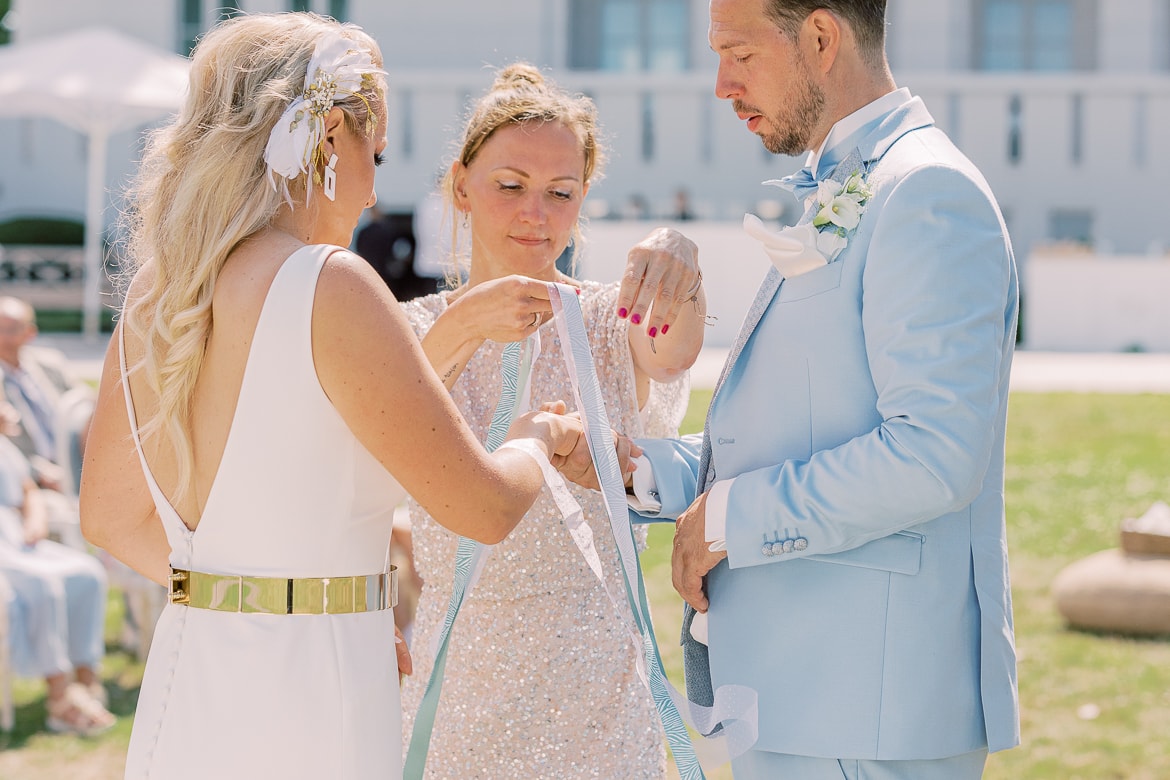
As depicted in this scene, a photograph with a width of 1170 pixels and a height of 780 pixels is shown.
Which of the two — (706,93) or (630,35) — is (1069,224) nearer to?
(706,93)

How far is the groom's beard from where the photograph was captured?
2.44m

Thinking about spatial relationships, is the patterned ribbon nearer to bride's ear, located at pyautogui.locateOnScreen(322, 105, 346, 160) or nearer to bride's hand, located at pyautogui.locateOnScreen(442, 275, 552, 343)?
bride's hand, located at pyautogui.locateOnScreen(442, 275, 552, 343)

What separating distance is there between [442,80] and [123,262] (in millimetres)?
24577

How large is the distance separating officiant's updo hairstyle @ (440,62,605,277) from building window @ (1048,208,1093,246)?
81.3 feet

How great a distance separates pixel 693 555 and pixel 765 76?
88 cm

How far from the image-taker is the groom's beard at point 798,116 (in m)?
2.44

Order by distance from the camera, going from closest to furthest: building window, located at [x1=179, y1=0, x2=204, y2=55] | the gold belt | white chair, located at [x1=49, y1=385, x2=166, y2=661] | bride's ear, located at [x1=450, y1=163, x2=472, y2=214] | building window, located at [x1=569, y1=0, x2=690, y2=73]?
the gold belt
bride's ear, located at [x1=450, y1=163, x2=472, y2=214]
white chair, located at [x1=49, y1=385, x2=166, y2=661]
building window, located at [x1=569, y1=0, x2=690, y2=73]
building window, located at [x1=179, y1=0, x2=204, y2=55]

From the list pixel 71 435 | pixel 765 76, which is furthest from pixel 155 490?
pixel 71 435

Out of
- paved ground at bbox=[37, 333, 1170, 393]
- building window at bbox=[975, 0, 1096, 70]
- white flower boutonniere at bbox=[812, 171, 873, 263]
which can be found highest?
building window at bbox=[975, 0, 1096, 70]

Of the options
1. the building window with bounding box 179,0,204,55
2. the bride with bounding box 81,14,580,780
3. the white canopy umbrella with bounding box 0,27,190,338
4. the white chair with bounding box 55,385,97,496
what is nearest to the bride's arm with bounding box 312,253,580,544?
the bride with bounding box 81,14,580,780

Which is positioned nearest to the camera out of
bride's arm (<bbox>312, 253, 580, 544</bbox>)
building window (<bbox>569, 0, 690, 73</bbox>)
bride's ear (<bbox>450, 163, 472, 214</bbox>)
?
bride's arm (<bbox>312, 253, 580, 544</bbox>)

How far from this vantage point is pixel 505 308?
2590 millimetres

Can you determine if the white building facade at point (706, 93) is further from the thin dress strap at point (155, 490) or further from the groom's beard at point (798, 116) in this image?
the thin dress strap at point (155, 490)

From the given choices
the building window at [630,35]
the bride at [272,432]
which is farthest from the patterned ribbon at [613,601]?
the building window at [630,35]
